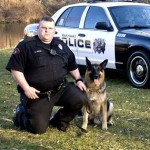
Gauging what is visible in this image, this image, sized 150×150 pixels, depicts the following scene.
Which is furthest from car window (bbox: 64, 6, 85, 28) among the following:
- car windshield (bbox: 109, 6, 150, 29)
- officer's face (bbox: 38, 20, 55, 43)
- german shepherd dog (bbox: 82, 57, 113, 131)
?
officer's face (bbox: 38, 20, 55, 43)

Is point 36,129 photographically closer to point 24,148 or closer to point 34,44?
point 24,148

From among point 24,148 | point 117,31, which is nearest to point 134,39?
point 117,31

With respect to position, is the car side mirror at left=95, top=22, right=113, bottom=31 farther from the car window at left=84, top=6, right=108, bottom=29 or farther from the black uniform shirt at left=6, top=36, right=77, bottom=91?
the black uniform shirt at left=6, top=36, right=77, bottom=91

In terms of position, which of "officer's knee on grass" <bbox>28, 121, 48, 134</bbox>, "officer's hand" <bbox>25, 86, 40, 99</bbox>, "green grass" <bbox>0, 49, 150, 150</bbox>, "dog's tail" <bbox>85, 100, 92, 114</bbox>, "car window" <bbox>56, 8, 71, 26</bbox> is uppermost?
"car window" <bbox>56, 8, 71, 26</bbox>

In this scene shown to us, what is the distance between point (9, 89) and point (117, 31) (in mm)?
2421

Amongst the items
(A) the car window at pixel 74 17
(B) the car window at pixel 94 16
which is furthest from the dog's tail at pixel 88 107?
(A) the car window at pixel 74 17

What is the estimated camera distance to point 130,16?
877 centimetres

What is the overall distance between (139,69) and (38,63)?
362 cm

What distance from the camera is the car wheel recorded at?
26.2ft

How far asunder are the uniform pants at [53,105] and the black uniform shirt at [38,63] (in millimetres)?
178

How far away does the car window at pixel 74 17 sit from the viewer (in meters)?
9.45

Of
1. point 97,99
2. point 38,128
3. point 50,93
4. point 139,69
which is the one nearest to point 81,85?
point 97,99

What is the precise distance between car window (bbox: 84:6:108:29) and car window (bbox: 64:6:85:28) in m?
0.28

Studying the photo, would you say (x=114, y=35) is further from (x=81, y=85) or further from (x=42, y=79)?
(x=42, y=79)
